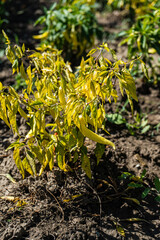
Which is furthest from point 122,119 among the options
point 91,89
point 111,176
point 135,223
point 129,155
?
point 91,89

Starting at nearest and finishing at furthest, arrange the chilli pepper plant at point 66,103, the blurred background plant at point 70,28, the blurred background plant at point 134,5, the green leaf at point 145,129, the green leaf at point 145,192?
the chilli pepper plant at point 66,103
the green leaf at point 145,192
the green leaf at point 145,129
the blurred background plant at point 70,28
the blurred background plant at point 134,5

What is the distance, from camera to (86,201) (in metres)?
2.16

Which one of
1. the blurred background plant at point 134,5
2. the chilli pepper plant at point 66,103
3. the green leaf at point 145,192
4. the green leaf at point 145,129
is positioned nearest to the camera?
the chilli pepper plant at point 66,103

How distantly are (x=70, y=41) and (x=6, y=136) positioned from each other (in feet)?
5.00

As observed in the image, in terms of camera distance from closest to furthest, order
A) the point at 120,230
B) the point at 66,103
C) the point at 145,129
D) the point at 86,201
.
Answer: the point at 66,103, the point at 120,230, the point at 86,201, the point at 145,129

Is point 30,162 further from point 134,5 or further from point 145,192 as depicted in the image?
point 134,5

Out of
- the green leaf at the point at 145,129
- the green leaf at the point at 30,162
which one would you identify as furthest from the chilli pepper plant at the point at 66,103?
the green leaf at the point at 145,129

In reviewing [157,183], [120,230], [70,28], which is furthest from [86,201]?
[70,28]

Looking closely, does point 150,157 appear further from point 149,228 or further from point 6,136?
point 6,136

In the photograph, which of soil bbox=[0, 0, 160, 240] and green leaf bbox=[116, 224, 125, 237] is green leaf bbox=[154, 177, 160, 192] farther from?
green leaf bbox=[116, 224, 125, 237]

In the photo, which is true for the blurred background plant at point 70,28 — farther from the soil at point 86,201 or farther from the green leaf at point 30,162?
the green leaf at point 30,162

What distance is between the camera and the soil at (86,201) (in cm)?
197

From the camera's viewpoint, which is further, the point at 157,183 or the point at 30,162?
the point at 157,183

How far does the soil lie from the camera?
6.46 ft
